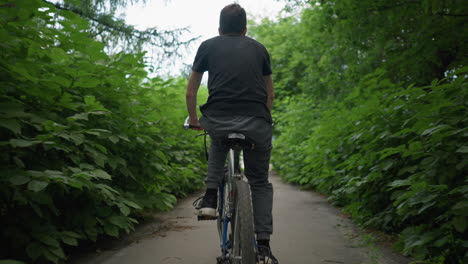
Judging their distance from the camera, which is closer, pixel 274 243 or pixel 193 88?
pixel 193 88

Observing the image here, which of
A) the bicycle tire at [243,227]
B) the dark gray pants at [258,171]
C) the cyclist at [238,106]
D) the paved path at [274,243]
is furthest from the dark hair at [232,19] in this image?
the paved path at [274,243]

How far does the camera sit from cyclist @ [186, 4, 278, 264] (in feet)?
10.1

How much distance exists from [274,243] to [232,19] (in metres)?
2.56

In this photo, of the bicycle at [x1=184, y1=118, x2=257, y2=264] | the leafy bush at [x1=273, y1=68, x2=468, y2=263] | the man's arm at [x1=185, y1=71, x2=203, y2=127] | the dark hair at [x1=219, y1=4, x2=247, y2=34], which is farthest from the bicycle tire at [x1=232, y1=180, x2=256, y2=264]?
the leafy bush at [x1=273, y1=68, x2=468, y2=263]

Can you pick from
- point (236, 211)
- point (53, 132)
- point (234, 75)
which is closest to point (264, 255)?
point (236, 211)

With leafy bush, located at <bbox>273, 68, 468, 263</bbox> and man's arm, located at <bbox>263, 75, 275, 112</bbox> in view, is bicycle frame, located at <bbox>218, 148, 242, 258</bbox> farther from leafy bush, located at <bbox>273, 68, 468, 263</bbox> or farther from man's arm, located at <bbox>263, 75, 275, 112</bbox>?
leafy bush, located at <bbox>273, 68, 468, 263</bbox>

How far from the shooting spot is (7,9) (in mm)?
2666

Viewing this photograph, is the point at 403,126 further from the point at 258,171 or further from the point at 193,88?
the point at 193,88

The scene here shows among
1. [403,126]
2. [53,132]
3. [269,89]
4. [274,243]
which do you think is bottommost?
[274,243]

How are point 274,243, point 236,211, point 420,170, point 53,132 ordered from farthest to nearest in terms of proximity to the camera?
point 274,243 → point 420,170 → point 53,132 → point 236,211

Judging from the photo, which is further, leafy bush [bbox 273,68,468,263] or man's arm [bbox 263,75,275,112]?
man's arm [bbox 263,75,275,112]

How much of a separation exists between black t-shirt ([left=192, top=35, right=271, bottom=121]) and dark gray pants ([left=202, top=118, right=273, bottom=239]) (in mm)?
143

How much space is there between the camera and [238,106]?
3.07 metres

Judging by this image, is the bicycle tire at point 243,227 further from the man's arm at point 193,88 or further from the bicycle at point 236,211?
the man's arm at point 193,88
